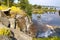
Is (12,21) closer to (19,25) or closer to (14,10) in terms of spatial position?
(19,25)

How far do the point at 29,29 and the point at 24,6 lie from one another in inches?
1085

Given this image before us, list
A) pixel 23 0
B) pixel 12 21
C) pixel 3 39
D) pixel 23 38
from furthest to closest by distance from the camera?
pixel 23 0, pixel 12 21, pixel 23 38, pixel 3 39

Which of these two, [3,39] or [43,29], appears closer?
[3,39]

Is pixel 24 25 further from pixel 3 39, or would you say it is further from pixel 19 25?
pixel 3 39

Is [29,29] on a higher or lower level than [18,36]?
lower

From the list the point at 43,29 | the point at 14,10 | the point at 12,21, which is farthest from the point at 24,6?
the point at 12,21

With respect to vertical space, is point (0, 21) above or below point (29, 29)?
above

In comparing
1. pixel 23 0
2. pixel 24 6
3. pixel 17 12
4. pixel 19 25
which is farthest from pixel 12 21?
pixel 23 0

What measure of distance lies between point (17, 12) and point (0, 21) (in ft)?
55.5

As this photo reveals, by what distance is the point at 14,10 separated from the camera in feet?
152

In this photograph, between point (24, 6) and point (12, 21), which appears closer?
point (12, 21)

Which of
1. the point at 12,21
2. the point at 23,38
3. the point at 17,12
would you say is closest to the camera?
the point at 23,38

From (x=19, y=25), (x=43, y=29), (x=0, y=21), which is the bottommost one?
(x=43, y=29)

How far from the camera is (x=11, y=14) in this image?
144 feet
